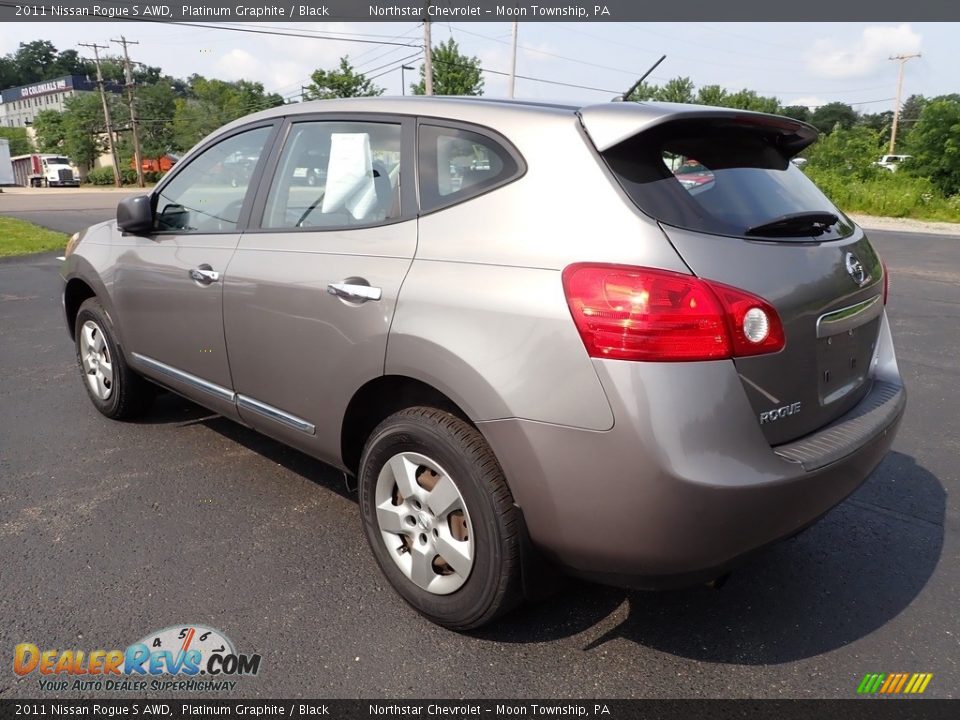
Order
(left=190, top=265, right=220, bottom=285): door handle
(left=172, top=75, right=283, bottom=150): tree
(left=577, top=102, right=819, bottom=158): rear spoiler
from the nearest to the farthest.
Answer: (left=577, top=102, right=819, bottom=158): rear spoiler
(left=190, top=265, right=220, bottom=285): door handle
(left=172, top=75, right=283, bottom=150): tree

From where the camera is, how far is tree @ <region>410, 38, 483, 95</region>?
135 feet

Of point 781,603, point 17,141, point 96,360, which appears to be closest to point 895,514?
point 781,603

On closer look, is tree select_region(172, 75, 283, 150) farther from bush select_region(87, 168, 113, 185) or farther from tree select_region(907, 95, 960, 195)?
tree select_region(907, 95, 960, 195)

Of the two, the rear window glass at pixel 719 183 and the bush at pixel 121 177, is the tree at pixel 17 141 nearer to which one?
the bush at pixel 121 177

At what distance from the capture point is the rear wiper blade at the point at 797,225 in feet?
7.41

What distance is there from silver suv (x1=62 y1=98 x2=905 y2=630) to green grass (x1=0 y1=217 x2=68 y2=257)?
12.0m

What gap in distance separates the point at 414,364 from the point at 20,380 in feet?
14.4

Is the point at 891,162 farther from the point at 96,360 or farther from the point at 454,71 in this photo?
the point at 96,360

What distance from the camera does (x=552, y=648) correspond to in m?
2.45

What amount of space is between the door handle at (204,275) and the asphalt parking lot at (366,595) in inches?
40.7

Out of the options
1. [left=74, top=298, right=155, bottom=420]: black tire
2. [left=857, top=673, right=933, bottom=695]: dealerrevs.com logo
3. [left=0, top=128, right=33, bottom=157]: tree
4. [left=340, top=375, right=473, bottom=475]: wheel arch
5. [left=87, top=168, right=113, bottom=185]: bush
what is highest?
[left=340, top=375, right=473, bottom=475]: wheel arch

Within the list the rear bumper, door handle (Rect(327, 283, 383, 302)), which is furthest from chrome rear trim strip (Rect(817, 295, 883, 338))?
door handle (Rect(327, 283, 383, 302))

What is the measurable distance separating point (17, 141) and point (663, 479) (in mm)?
108485
